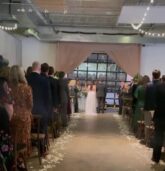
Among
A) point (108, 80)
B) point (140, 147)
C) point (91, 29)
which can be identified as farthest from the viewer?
point (108, 80)

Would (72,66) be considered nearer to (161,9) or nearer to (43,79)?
(161,9)

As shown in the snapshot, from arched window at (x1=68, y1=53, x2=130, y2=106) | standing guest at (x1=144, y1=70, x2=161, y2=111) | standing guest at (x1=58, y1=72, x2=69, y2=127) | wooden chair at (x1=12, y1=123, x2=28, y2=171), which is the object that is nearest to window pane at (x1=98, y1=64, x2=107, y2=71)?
arched window at (x1=68, y1=53, x2=130, y2=106)

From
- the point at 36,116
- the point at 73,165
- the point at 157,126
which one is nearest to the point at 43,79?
the point at 36,116

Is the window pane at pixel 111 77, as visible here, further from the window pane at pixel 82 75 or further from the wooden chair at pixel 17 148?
the wooden chair at pixel 17 148

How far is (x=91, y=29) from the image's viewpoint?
16078 millimetres

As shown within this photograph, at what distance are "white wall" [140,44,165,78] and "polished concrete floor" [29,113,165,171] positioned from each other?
590 cm

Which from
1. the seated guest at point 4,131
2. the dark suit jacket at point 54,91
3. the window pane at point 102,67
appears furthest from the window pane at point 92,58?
the seated guest at point 4,131

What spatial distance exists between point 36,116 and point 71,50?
34.4ft

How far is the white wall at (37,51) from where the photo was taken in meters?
16.5

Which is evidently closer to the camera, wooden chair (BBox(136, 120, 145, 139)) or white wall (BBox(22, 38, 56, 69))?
wooden chair (BBox(136, 120, 145, 139))

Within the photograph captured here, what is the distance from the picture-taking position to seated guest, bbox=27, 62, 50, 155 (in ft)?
20.7

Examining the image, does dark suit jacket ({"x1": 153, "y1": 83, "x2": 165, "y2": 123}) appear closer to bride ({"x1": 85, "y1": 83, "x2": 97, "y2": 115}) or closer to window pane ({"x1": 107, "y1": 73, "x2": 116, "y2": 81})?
bride ({"x1": 85, "y1": 83, "x2": 97, "y2": 115})

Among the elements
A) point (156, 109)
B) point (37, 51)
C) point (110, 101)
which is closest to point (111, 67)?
point (110, 101)

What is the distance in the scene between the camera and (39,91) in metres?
6.34
